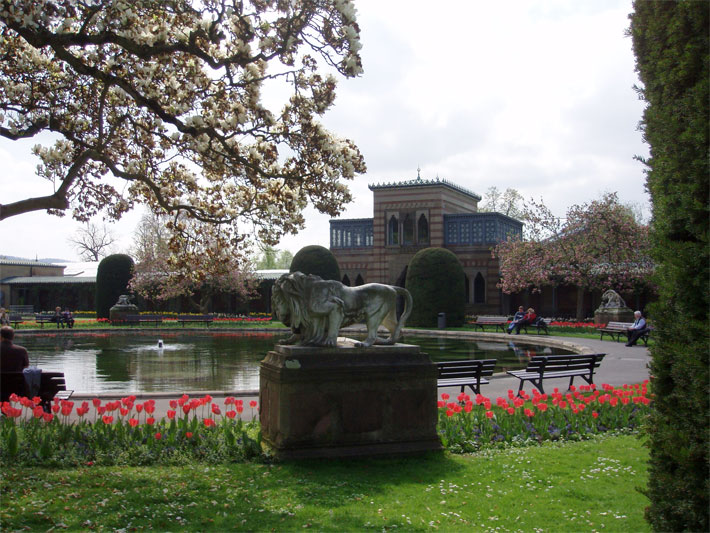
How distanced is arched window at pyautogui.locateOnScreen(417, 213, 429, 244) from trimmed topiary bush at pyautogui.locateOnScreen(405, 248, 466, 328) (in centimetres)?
868

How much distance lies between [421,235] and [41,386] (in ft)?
118

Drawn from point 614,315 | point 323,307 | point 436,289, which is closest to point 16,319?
point 436,289

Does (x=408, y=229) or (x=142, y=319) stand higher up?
(x=408, y=229)

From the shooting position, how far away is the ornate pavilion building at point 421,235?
42.1 m

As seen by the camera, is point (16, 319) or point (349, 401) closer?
point (349, 401)

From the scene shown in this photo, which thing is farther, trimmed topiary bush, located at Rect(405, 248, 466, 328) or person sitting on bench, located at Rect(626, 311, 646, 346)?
trimmed topiary bush, located at Rect(405, 248, 466, 328)

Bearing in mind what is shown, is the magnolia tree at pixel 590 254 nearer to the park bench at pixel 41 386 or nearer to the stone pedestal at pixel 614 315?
the stone pedestal at pixel 614 315

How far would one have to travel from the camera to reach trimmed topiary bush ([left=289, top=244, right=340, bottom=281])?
118 feet

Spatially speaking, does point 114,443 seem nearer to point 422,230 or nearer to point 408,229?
point 422,230

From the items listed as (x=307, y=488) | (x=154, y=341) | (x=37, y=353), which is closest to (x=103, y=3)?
(x=307, y=488)

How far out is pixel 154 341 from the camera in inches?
1129

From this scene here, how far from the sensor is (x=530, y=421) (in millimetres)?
8531

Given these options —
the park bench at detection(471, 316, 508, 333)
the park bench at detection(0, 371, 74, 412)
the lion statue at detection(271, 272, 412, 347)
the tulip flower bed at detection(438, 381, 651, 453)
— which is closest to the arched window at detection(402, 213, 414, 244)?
the park bench at detection(471, 316, 508, 333)

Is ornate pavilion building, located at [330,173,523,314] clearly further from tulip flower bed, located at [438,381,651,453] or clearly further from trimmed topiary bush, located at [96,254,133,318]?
tulip flower bed, located at [438,381,651,453]
